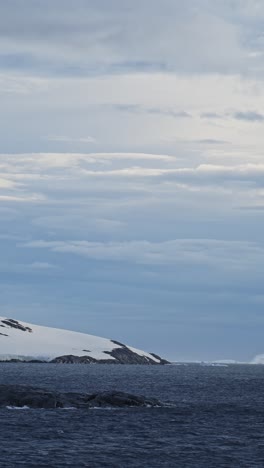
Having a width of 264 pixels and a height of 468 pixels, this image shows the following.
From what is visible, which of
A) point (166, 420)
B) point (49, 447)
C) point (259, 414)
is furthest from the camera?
point (259, 414)

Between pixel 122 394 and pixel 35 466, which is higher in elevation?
pixel 122 394

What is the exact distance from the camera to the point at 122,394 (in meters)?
115

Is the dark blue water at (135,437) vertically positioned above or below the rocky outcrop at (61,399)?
below

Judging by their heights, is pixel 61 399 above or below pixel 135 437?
above

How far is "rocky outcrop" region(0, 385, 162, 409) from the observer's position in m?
108

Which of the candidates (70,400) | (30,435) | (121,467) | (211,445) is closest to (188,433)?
(211,445)

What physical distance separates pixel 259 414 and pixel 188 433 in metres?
26.1

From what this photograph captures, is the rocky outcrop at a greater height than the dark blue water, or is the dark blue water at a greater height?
the rocky outcrop

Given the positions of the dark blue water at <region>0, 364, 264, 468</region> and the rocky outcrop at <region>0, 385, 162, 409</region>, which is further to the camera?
the rocky outcrop at <region>0, 385, 162, 409</region>

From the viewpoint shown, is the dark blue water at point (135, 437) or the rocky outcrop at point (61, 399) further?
the rocky outcrop at point (61, 399)

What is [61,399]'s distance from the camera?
109250 millimetres

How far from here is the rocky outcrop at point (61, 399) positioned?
10750 centimetres

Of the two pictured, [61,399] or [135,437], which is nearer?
[135,437]

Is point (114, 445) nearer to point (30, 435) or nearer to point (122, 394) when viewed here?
point (30, 435)
